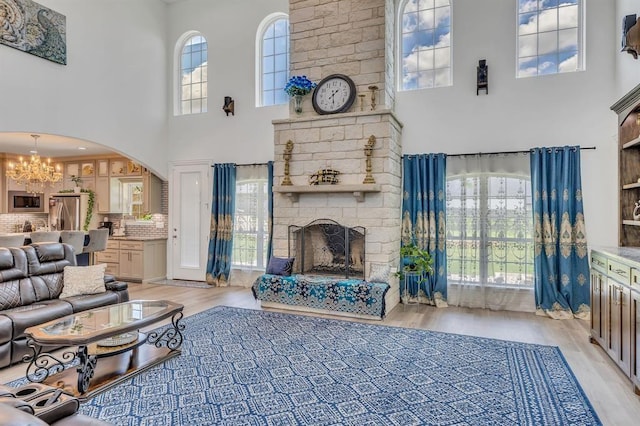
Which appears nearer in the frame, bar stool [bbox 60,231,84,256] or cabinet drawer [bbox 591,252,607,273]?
cabinet drawer [bbox 591,252,607,273]

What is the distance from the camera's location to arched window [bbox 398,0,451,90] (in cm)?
557

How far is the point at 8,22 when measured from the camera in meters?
4.97

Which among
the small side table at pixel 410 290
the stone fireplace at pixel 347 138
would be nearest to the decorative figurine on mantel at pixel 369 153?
the stone fireplace at pixel 347 138

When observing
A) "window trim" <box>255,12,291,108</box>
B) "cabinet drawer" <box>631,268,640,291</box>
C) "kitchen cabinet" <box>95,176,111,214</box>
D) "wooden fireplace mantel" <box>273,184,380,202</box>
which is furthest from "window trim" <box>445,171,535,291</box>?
"kitchen cabinet" <box>95,176,111,214</box>

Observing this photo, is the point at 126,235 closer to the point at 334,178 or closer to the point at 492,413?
the point at 334,178

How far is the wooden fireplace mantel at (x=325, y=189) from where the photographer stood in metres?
5.10

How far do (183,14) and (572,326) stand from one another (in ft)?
26.4

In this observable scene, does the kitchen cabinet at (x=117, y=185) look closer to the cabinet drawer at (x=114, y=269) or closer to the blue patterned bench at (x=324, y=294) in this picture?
the cabinet drawer at (x=114, y=269)

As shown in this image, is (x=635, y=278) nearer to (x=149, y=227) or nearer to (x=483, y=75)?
(x=483, y=75)

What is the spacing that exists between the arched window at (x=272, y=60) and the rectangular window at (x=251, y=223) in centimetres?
129

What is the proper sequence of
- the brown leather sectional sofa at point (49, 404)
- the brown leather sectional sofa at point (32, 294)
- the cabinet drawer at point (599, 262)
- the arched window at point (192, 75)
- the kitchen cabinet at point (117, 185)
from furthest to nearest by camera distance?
1. the kitchen cabinet at point (117, 185)
2. the arched window at point (192, 75)
3. the cabinet drawer at point (599, 262)
4. the brown leather sectional sofa at point (32, 294)
5. the brown leather sectional sofa at point (49, 404)

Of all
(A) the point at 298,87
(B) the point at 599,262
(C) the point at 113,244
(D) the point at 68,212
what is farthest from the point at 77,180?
(B) the point at 599,262

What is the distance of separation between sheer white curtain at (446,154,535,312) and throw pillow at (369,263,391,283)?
→ 3.46 ft

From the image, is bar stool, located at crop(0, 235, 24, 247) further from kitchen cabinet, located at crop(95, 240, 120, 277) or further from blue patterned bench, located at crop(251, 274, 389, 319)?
blue patterned bench, located at crop(251, 274, 389, 319)
